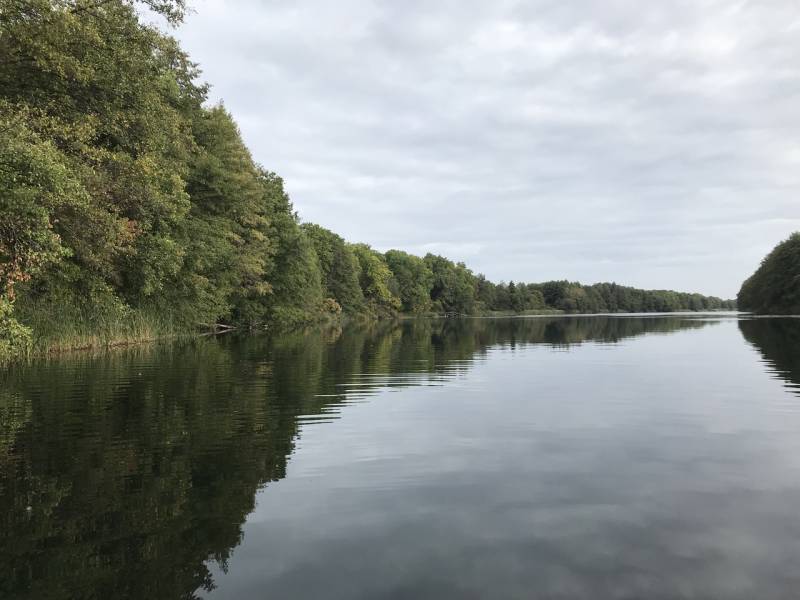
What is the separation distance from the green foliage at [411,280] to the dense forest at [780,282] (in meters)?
82.6

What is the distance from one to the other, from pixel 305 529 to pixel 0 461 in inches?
222

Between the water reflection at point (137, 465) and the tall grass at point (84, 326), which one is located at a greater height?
the tall grass at point (84, 326)

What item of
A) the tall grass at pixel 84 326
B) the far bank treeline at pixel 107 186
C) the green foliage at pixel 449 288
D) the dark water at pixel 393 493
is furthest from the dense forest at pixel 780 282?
the tall grass at pixel 84 326

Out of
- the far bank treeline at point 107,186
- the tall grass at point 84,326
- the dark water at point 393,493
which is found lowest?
the dark water at point 393,493

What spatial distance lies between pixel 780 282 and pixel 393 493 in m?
132

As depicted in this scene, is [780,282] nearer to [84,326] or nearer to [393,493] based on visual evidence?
[84,326]

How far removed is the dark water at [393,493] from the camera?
17.3 feet

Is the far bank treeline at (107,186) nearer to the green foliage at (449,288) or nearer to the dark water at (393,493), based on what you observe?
the dark water at (393,493)

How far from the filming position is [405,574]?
17.6ft

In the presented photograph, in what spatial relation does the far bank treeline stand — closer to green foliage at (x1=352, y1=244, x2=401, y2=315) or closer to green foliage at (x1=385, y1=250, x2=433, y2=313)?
green foliage at (x1=352, y1=244, x2=401, y2=315)

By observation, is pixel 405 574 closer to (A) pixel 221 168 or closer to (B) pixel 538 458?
(B) pixel 538 458

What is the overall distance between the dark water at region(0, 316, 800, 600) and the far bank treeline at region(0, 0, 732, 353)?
5672mm

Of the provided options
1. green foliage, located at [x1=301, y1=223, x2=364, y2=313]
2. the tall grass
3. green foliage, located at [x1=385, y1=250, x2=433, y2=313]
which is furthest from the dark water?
green foliage, located at [x1=385, y1=250, x2=433, y2=313]

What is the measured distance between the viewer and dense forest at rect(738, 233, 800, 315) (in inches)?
4247
